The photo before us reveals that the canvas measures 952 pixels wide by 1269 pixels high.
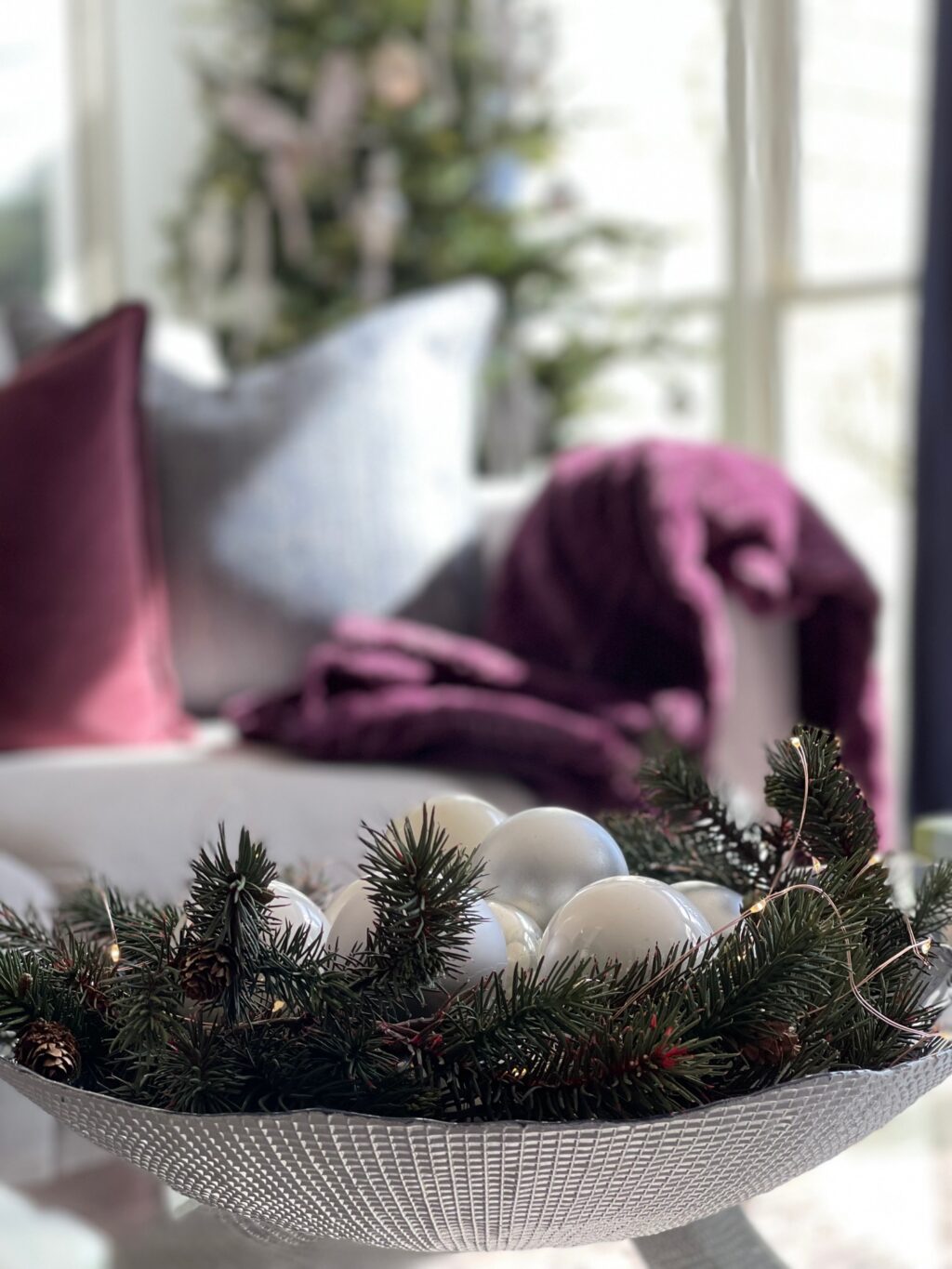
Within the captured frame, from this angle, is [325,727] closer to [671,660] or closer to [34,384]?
[671,660]

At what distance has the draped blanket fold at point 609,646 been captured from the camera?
5.30ft

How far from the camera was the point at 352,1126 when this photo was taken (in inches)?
16.7

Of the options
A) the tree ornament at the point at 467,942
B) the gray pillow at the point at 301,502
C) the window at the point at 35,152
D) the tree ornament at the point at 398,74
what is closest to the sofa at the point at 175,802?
the gray pillow at the point at 301,502

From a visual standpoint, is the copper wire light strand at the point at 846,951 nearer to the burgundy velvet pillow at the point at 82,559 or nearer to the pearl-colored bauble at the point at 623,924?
the pearl-colored bauble at the point at 623,924

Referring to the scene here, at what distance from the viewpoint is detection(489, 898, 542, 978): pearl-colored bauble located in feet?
1.69

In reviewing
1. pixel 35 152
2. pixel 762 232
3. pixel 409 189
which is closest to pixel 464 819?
pixel 762 232

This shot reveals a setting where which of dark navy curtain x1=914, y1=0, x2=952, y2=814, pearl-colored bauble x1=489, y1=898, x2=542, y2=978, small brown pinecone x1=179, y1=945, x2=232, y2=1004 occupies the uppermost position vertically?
small brown pinecone x1=179, y1=945, x2=232, y2=1004

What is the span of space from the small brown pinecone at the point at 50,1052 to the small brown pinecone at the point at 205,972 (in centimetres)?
5

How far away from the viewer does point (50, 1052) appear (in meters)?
0.48

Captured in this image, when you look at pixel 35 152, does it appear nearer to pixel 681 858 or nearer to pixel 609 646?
pixel 609 646

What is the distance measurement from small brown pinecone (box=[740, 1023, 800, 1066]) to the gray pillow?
152 centimetres

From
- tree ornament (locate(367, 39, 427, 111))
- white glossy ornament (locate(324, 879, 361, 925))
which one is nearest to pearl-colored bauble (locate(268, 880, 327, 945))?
white glossy ornament (locate(324, 879, 361, 925))

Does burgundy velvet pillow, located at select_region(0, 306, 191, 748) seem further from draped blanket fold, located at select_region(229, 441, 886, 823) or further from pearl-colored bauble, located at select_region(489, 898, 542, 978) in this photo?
pearl-colored bauble, located at select_region(489, 898, 542, 978)

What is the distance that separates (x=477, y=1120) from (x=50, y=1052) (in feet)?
0.46
